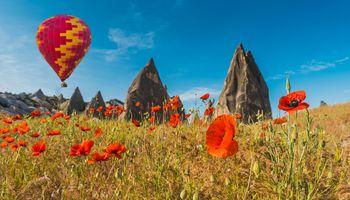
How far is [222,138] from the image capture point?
111 inches

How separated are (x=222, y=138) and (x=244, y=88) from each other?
56.0ft

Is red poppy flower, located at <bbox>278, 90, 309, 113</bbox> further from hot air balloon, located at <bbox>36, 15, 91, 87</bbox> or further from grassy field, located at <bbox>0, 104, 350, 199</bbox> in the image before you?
hot air balloon, located at <bbox>36, 15, 91, 87</bbox>

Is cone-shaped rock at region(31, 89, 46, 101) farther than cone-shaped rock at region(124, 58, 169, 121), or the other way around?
cone-shaped rock at region(31, 89, 46, 101)

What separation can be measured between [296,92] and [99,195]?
2446 mm

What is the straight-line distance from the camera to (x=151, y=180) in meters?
4.42

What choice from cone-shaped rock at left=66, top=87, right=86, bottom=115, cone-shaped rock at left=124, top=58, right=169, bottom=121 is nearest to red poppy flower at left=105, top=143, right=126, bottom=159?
cone-shaped rock at left=124, top=58, right=169, bottom=121

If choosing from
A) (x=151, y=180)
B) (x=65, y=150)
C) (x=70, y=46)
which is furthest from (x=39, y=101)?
(x=151, y=180)

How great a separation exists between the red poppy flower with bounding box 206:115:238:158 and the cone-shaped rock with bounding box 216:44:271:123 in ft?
52.0

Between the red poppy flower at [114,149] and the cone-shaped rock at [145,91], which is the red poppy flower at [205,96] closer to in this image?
the red poppy flower at [114,149]

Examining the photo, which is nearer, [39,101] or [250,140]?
[250,140]

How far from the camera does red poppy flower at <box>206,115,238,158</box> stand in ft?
8.73

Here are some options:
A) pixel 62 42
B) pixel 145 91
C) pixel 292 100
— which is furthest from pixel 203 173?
pixel 62 42

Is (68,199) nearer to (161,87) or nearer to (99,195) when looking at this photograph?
(99,195)

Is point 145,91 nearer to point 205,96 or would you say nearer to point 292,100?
point 205,96
